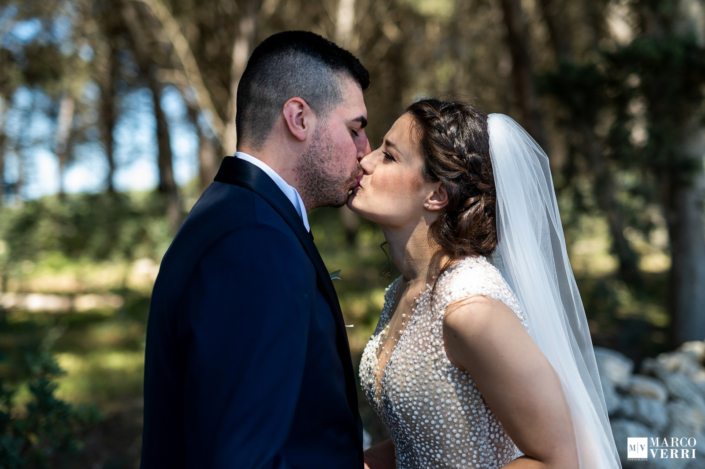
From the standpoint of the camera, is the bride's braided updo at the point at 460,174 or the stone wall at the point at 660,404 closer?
the bride's braided updo at the point at 460,174

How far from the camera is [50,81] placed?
32.9 ft

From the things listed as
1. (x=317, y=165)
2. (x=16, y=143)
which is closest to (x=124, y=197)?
(x=16, y=143)

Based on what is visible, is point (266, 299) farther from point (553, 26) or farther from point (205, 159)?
point (553, 26)

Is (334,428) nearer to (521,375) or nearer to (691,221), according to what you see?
(521,375)

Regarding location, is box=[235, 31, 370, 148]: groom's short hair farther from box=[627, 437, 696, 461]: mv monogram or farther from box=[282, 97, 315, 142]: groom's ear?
box=[627, 437, 696, 461]: mv monogram

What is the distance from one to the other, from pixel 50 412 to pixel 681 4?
809cm

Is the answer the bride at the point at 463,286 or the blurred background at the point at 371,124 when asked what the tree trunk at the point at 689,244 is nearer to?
the blurred background at the point at 371,124

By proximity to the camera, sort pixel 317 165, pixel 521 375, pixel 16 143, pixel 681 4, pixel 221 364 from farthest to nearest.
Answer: pixel 16 143, pixel 681 4, pixel 317 165, pixel 521 375, pixel 221 364

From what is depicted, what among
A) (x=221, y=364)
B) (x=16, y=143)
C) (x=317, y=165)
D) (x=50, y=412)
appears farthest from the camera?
(x=16, y=143)

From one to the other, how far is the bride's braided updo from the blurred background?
0.36m

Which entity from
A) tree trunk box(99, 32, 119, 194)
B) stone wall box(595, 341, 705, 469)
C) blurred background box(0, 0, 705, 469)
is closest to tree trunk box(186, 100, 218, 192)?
blurred background box(0, 0, 705, 469)

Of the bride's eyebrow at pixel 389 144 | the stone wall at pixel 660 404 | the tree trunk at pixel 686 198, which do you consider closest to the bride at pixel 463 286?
the bride's eyebrow at pixel 389 144

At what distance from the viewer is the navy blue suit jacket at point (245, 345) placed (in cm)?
118

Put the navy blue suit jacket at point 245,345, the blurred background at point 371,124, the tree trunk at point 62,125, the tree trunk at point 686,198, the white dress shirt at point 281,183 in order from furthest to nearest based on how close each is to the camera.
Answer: the tree trunk at point 62,125 < the tree trunk at point 686,198 < the blurred background at point 371,124 < the white dress shirt at point 281,183 < the navy blue suit jacket at point 245,345
